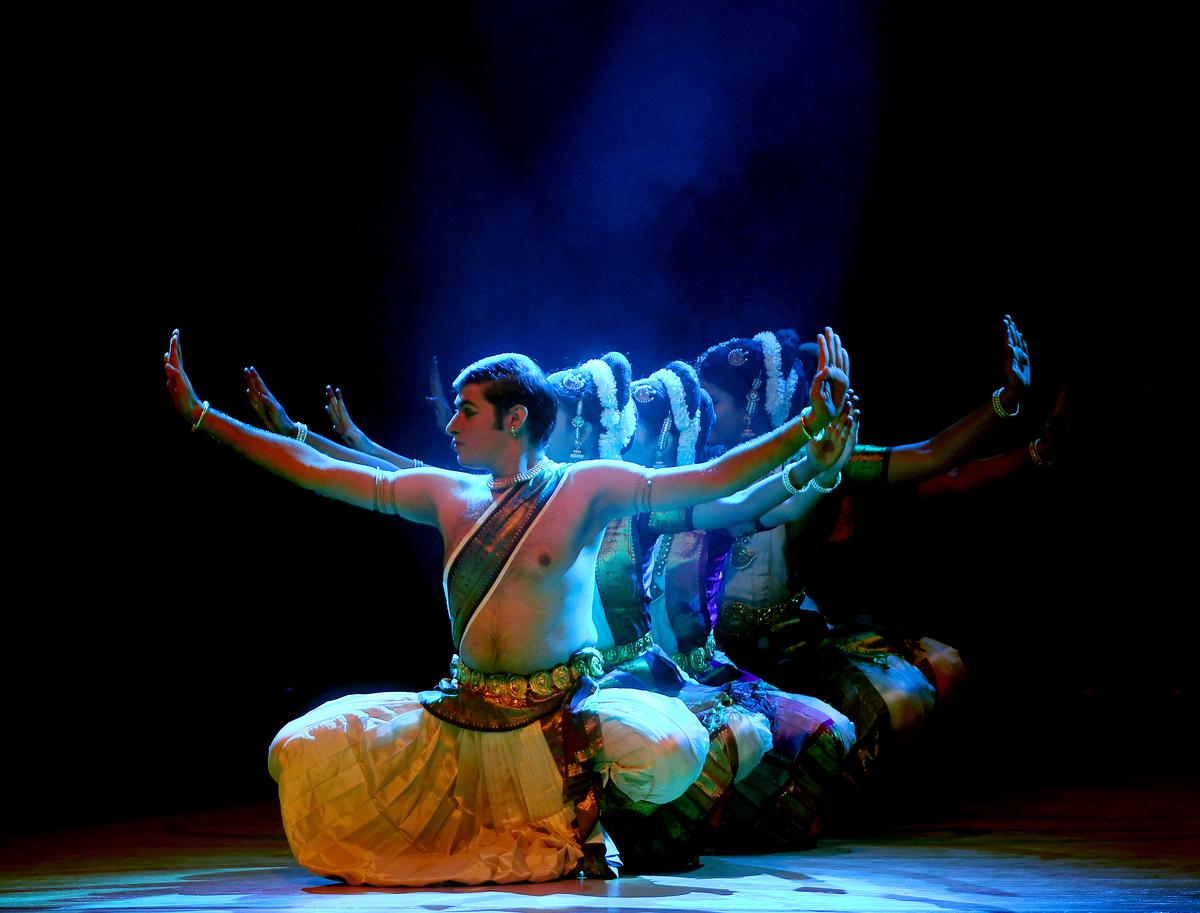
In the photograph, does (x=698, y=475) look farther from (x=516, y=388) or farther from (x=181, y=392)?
(x=181, y=392)

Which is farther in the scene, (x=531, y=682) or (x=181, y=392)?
(x=181, y=392)

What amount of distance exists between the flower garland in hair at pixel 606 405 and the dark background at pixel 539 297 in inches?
35.4

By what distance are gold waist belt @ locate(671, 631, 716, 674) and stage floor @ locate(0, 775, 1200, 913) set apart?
60cm

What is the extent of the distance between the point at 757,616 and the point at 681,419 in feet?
2.23

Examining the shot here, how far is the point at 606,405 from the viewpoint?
143 inches

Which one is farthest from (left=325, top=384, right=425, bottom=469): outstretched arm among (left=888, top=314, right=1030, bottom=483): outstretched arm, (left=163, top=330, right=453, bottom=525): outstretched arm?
(left=888, top=314, right=1030, bottom=483): outstretched arm

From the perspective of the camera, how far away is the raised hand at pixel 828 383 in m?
2.69

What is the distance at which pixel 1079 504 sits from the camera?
470 centimetres

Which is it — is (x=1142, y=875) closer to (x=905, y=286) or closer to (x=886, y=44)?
(x=905, y=286)

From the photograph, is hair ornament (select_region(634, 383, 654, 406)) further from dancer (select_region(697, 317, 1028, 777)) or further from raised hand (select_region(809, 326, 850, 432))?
raised hand (select_region(809, 326, 850, 432))

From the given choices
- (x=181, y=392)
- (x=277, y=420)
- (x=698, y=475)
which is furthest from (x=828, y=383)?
(x=277, y=420)

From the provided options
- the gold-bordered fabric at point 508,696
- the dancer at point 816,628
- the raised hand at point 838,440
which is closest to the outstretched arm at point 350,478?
the gold-bordered fabric at point 508,696

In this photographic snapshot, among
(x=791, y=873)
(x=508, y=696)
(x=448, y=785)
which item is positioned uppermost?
(x=508, y=696)

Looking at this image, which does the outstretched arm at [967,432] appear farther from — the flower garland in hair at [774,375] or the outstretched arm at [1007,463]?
the flower garland in hair at [774,375]
